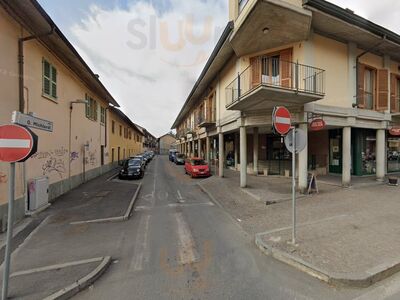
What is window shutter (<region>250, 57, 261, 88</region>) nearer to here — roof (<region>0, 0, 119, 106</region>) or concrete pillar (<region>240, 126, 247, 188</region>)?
concrete pillar (<region>240, 126, 247, 188</region>)

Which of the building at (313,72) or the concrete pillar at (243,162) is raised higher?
the building at (313,72)

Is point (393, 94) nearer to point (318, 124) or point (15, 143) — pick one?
point (318, 124)

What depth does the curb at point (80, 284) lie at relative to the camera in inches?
124

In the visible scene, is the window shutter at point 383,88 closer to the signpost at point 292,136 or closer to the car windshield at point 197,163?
the signpost at point 292,136

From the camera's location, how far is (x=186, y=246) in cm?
490

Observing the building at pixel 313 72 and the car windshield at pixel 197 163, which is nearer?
the building at pixel 313 72

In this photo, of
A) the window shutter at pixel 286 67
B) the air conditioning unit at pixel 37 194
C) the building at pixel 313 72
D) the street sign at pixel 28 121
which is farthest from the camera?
the window shutter at pixel 286 67

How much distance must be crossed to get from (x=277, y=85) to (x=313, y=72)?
5.19 feet

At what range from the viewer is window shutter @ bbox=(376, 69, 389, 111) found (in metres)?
11.3

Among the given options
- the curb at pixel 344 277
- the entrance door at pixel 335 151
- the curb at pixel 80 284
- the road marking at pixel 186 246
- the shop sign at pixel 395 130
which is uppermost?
the shop sign at pixel 395 130

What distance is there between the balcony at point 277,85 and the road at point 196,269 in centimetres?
489

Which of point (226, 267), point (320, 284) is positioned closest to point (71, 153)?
point (226, 267)

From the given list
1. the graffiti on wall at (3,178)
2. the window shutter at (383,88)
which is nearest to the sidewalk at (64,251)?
the graffiti on wall at (3,178)

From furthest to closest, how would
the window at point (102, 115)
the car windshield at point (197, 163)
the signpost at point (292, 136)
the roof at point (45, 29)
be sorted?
the window at point (102, 115), the car windshield at point (197, 163), the roof at point (45, 29), the signpost at point (292, 136)
